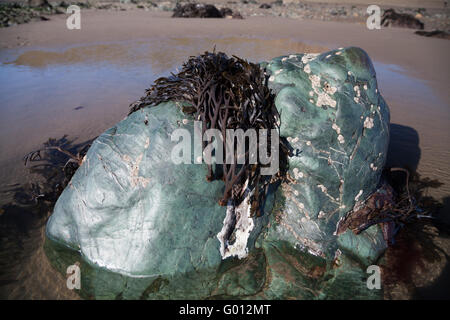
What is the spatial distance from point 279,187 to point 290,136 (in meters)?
0.49

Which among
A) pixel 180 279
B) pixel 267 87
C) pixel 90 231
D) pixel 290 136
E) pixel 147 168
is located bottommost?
pixel 180 279

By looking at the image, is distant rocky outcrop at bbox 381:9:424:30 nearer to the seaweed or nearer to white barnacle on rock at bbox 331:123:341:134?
the seaweed

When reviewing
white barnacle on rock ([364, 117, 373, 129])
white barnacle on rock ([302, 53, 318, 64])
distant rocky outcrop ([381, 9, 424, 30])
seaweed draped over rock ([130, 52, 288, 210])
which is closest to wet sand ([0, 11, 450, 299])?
seaweed draped over rock ([130, 52, 288, 210])

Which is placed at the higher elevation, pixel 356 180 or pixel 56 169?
pixel 356 180

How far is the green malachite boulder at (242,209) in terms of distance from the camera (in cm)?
216

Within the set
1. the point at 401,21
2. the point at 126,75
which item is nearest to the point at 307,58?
the point at 126,75

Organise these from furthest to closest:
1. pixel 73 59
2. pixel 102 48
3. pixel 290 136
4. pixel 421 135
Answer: pixel 102 48 → pixel 73 59 → pixel 421 135 → pixel 290 136

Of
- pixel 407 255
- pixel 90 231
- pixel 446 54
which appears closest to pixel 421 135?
pixel 407 255

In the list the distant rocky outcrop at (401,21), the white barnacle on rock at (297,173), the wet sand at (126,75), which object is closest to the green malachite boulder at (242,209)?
the white barnacle on rock at (297,173)

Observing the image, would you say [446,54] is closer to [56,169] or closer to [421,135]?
[421,135]

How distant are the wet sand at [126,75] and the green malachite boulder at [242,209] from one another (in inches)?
26.2

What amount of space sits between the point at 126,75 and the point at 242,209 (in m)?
5.84

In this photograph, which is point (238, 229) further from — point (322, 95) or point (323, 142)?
point (322, 95)

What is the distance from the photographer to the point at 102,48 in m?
8.85
